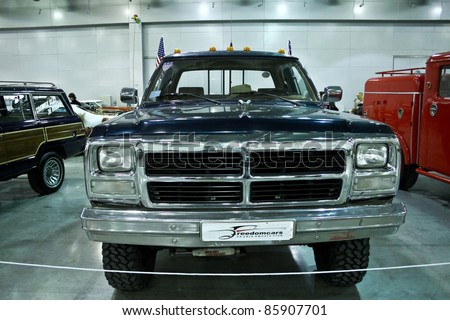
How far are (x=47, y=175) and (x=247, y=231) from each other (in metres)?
4.62

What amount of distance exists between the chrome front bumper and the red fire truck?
315cm

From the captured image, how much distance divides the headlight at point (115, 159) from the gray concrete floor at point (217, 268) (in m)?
0.90

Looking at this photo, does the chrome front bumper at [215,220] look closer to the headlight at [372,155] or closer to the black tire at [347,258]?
the headlight at [372,155]

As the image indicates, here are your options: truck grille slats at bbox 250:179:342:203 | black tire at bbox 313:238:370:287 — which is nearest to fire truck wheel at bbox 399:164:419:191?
black tire at bbox 313:238:370:287

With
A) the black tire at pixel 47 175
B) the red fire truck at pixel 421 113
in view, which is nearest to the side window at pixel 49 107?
the black tire at pixel 47 175

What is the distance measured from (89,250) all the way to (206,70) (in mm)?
2091

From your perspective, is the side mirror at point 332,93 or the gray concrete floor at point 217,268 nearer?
the gray concrete floor at point 217,268

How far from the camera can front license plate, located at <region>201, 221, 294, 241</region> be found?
1949 mm

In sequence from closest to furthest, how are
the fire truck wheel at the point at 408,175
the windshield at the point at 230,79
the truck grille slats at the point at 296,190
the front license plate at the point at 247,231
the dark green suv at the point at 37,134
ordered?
the front license plate at the point at 247,231 → the truck grille slats at the point at 296,190 → the windshield at the point at 230,79 → the dark green suv at the point at 37,134 → the fire truck wheel at the point at 408,175

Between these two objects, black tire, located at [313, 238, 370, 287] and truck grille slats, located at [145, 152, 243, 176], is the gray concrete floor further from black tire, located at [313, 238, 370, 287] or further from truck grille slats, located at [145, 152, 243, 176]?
truck grille slats, located at [145, 152, 243, 176]

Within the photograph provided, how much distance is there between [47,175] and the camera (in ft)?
Result: 18.4

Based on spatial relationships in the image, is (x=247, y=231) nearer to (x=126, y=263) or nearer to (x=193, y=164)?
(x=193, y=164)

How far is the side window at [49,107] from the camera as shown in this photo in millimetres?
5475
